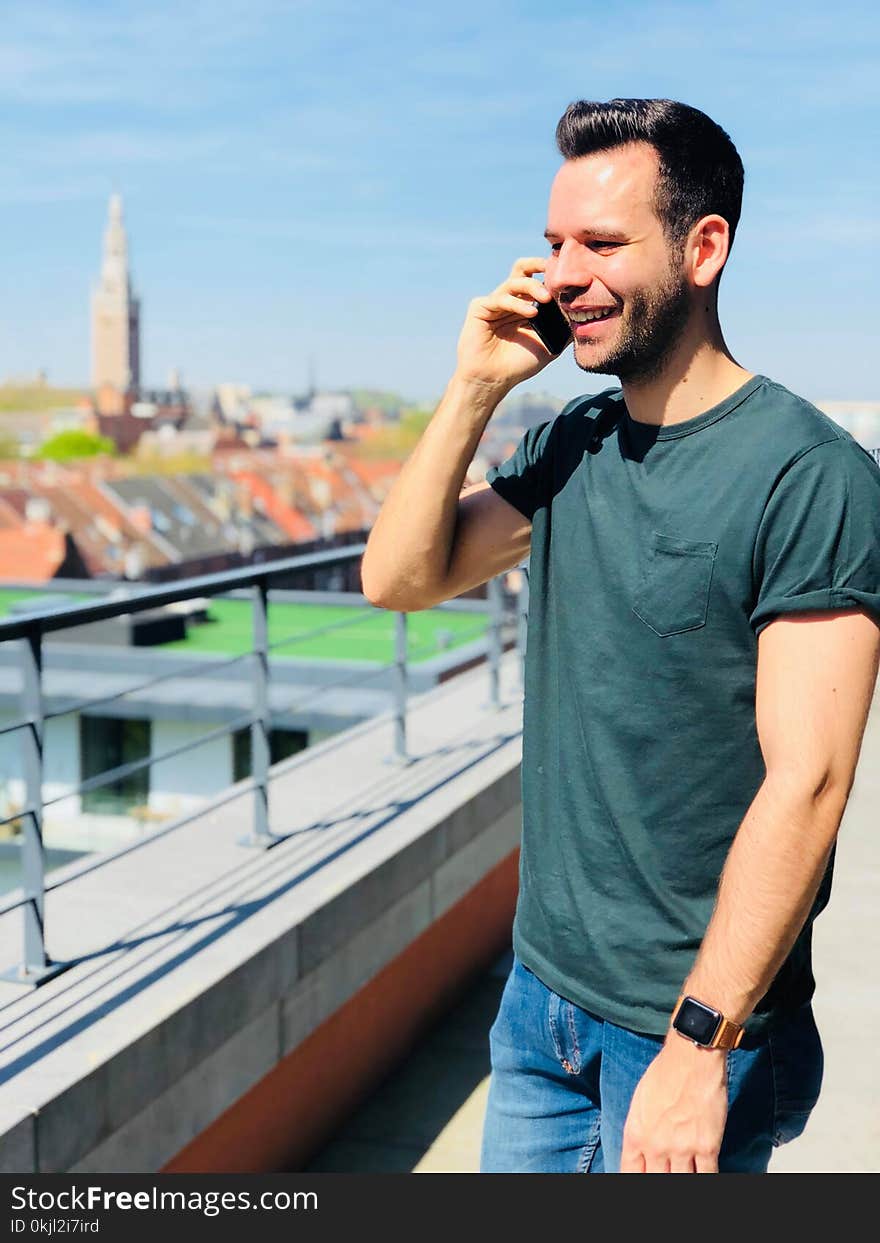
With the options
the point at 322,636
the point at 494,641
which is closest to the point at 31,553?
the point at 322,636

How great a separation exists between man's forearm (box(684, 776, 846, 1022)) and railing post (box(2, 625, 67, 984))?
7.30 ft

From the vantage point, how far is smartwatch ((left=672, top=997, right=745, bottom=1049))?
5.26 feet

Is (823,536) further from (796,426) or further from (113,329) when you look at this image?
(113,329)

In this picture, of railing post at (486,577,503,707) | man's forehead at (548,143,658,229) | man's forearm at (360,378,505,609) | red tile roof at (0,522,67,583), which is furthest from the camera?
red tile roof at (0,522,67,583)

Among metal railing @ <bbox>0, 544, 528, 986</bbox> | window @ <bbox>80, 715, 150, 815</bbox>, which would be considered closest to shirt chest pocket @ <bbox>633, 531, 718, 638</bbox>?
metal railing @ <bbox>0, 544, 528, 986</bbox>

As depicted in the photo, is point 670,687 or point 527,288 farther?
point 527,288

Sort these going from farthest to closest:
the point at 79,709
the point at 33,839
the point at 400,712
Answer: the point at 400,712 → the point at 79,709 → the point at 33,839

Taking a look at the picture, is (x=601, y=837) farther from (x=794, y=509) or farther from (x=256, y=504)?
(x=256, y=504)

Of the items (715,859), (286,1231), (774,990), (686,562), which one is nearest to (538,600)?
(686,562)

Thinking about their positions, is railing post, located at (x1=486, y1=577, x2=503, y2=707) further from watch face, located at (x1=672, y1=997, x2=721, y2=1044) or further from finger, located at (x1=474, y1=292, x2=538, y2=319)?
watch face, located at (x1=672, y1=997, x2=721, y2=1044)

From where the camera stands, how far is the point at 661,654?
5.65 ft

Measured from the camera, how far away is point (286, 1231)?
6.96 feet

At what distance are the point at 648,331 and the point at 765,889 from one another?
66 cm

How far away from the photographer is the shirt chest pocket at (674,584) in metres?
1.67
